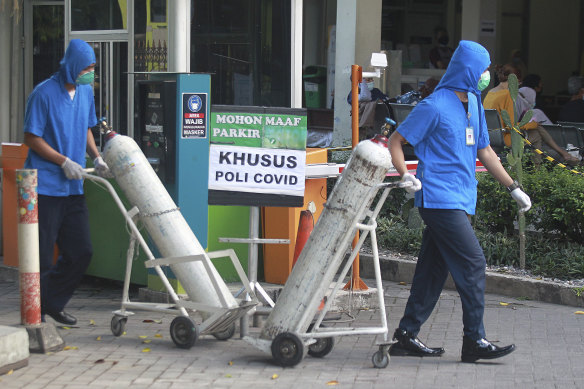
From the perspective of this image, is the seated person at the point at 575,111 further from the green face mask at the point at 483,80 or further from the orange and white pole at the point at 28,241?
the orange and white pole at the point at 28,241

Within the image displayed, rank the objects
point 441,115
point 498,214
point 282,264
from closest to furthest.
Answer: point 441,115
point 282,264
point 498,214

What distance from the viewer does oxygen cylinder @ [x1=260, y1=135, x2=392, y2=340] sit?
5.61m

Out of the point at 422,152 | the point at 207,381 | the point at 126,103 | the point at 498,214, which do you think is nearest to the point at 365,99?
the point at 498,214

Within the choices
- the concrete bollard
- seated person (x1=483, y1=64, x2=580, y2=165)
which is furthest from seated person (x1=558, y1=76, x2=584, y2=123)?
the concrete bollard

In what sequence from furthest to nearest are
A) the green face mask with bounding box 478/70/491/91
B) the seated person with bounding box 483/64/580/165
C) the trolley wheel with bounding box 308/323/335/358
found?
the seated person with bounding box 483/64/580/165 → the green face mask with bounding box 478/70/491/91 → the trolley wheel with bounding box 308/323/335/358

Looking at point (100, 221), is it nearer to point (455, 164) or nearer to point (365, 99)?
point (455, 164)

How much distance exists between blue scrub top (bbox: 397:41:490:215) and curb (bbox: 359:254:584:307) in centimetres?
208

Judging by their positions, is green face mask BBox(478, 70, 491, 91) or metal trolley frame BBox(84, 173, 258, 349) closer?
metal trolley frame BBox(84, 173, 258, 349)

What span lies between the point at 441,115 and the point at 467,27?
474 inches

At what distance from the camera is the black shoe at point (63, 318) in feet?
21.7

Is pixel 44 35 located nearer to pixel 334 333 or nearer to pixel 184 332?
pixel 184 332

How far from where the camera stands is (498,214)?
9117mm

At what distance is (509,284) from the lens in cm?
805

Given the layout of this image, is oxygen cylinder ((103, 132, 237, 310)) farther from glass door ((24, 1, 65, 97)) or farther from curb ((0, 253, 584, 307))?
glass door ((24, 1, 65, 97))
